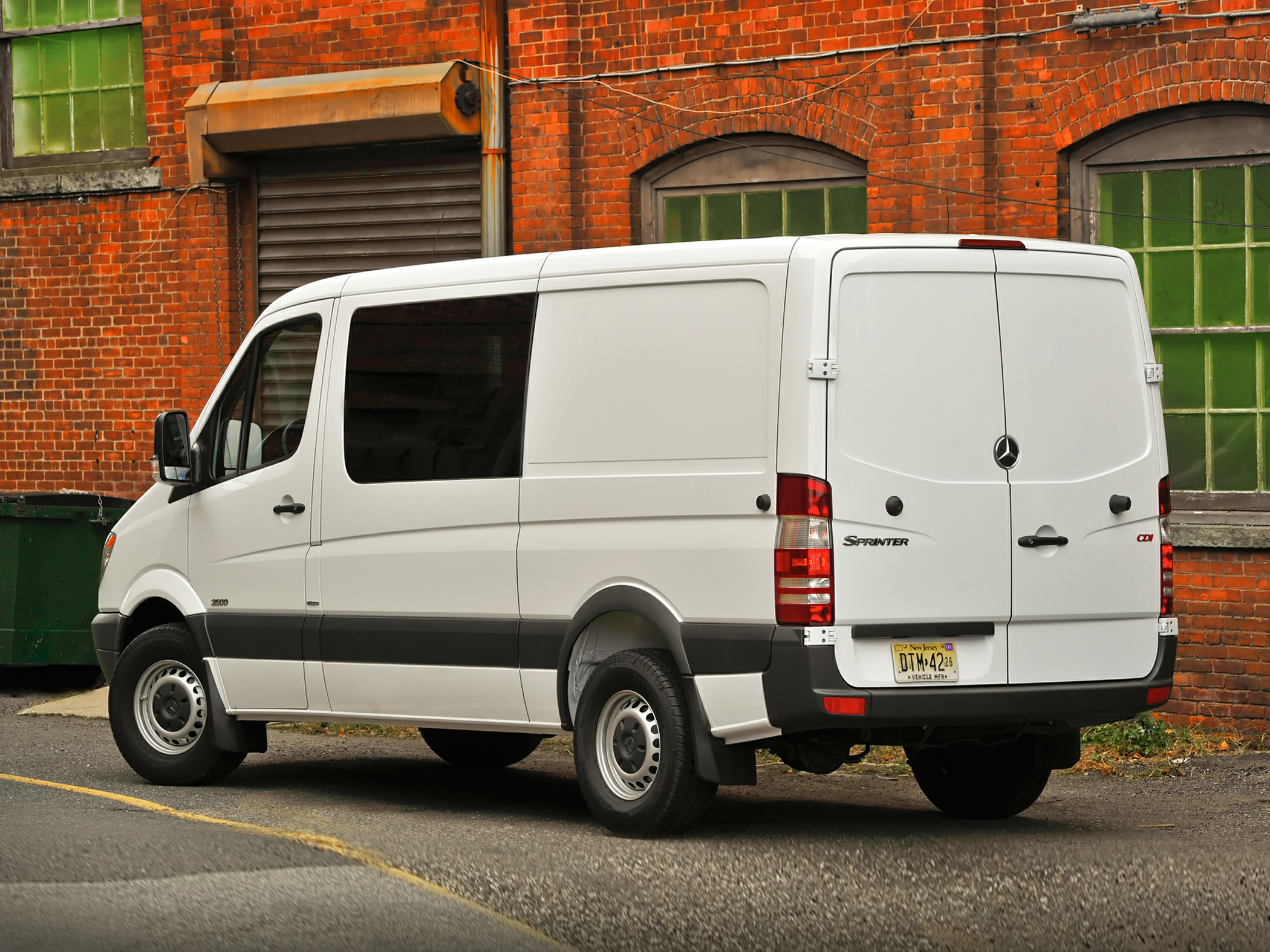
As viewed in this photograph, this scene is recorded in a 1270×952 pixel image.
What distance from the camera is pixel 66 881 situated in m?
6.53

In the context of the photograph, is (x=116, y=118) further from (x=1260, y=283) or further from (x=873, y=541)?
(x=873, y=541)

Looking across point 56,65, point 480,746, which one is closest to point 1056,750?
point 480,746

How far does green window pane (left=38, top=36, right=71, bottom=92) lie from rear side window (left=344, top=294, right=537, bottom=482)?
27.4 feet

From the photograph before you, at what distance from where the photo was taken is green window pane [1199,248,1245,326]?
1170 cm

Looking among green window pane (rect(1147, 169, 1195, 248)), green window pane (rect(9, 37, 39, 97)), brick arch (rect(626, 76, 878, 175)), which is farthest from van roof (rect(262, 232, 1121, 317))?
green window pane (rect(9, 37, 39, 97))

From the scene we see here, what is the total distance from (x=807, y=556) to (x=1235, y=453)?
5.65m

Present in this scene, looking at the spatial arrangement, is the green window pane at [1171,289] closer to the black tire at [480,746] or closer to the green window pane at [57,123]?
the black tire at [480,746]

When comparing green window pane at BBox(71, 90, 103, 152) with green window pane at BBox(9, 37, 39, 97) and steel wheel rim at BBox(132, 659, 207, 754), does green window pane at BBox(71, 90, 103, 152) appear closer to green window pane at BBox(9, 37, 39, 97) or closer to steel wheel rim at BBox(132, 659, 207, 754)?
green window pane at BBox(9, 37, 39, 97)

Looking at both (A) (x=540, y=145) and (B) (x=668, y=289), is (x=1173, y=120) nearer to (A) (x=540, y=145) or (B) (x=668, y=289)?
(A) (x=540, y=145)

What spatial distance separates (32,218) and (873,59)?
741 centimetres

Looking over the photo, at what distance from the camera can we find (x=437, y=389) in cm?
837

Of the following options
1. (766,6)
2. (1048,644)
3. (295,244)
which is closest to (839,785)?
(1048,644)

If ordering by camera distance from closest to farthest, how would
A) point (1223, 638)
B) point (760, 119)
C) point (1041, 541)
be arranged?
point (1041, 541) < point (1223, 638) < point (760, 119)

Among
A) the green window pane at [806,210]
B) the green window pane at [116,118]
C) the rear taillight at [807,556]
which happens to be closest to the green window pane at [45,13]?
the green window pane at [116,118]
